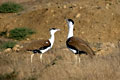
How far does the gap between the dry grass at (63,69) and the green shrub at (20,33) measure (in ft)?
36.1

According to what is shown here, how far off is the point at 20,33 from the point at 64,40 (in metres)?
2.90

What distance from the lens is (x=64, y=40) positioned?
2267cm

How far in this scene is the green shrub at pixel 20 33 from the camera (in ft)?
79.0

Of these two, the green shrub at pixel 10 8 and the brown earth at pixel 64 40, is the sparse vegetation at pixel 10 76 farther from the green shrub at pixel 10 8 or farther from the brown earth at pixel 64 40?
the green shrub at pixel 10 8

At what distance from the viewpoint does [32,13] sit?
26.5 metres

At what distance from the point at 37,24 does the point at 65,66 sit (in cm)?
1348

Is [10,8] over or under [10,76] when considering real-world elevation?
over

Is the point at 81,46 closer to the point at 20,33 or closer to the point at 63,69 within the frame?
the point at 63,69

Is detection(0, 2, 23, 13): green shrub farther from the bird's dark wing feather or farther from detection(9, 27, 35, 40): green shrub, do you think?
the bird's dark wing feather

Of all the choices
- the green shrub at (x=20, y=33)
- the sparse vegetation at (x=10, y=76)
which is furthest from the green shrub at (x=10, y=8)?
the sparse vegetation at (x=10, y=76)

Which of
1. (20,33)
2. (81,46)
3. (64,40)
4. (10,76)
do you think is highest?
(81,46)

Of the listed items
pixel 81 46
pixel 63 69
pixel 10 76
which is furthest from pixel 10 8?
pixel 10 76

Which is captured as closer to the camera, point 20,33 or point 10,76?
point 10,76

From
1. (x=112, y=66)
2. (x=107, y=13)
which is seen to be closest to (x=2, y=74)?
(x=112, y=66)
